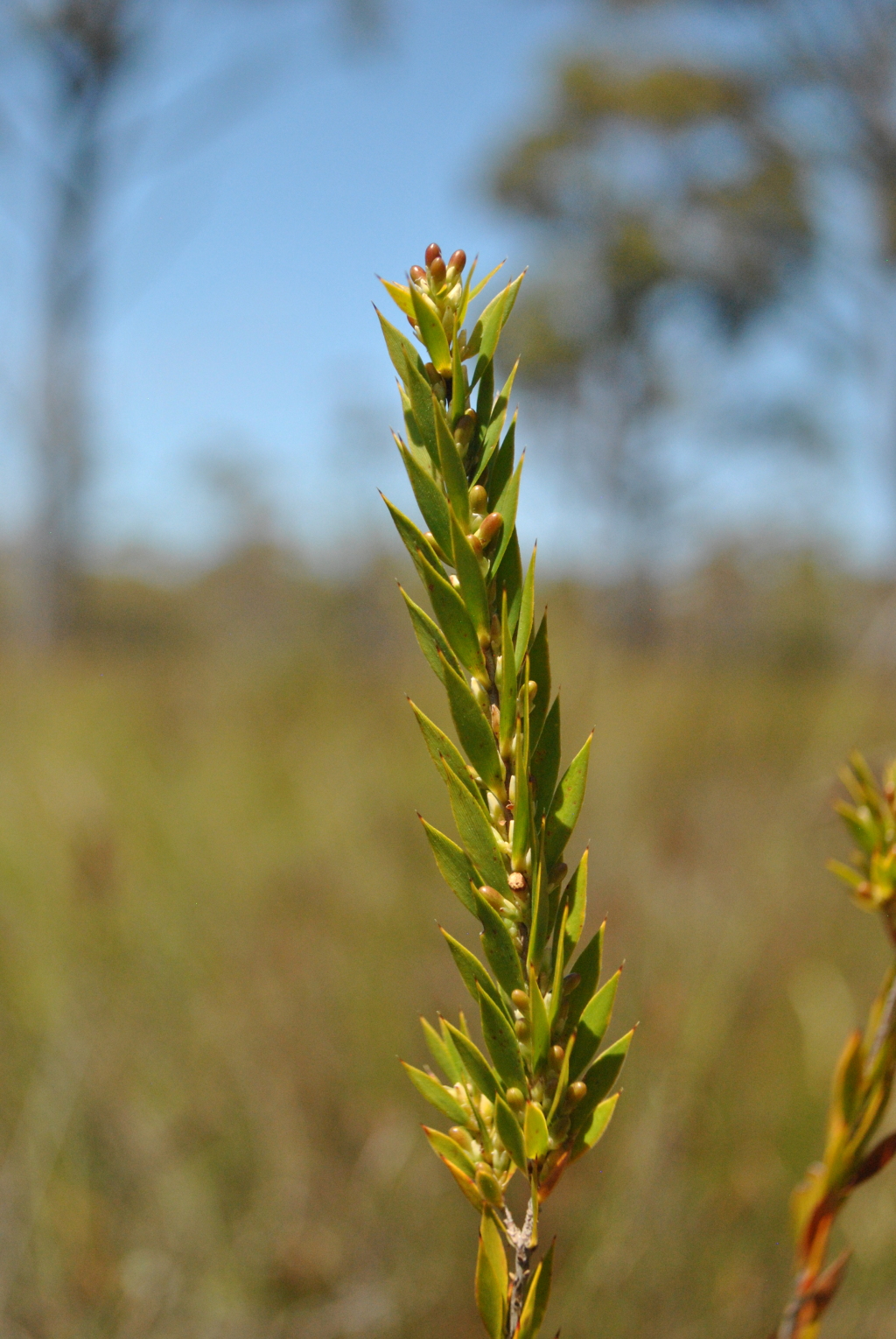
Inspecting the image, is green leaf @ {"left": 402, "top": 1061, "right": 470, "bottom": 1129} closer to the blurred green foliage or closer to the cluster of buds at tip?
the cluster of buds at tip

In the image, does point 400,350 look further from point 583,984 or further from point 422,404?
point 583,984

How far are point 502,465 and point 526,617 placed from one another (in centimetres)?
3

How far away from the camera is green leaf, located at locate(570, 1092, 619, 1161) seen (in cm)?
17

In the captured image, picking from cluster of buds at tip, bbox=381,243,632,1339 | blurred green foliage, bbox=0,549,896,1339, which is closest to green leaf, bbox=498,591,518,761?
cluster of buds at tip, bbox=381,243,632,1339

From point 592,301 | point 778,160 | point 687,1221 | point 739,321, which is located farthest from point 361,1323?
point 592,301

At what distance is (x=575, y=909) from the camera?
17 cm

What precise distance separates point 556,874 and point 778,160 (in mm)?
8010

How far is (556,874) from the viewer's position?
18cm

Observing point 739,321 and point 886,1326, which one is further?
point 739,321

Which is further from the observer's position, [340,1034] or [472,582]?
[340,1034]

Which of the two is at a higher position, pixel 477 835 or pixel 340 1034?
pixel 477 835

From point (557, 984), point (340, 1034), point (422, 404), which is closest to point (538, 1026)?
point (557, 984)

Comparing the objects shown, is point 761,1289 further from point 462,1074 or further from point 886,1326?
point 462,1074

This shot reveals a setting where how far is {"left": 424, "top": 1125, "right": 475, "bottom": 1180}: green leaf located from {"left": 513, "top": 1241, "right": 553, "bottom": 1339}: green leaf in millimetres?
21
